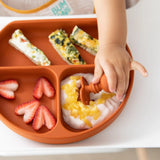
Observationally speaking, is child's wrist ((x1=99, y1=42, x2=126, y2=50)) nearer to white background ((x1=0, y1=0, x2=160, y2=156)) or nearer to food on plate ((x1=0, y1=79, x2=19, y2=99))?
white background ((x1=0, y1=0, x2=160, y2=156))

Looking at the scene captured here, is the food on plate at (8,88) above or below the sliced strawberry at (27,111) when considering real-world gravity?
above

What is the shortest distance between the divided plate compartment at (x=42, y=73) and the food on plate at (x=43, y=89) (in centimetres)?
2

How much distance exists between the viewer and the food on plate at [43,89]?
3.05 ft

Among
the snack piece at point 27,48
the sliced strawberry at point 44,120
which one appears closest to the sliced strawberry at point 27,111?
the sliced strawberry at point 44,120

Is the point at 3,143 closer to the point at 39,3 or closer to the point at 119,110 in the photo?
the point at 119,110

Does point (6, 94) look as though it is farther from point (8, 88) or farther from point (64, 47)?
point (64, 47)

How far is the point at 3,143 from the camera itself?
0.86 metres

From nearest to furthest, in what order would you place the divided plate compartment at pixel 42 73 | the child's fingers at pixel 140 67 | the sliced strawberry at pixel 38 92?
the child's fingers at pixel 140 67
the divided plate compartment at pixel 42 73
the sliced strawberry at pixel 38 92

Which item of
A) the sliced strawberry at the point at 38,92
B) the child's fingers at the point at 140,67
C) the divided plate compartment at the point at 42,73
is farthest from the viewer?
the sliced strawberry at the point at 38,92

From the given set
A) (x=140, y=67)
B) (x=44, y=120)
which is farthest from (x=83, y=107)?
(x=140, y=67)

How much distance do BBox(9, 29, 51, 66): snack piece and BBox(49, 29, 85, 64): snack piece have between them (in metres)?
0.07

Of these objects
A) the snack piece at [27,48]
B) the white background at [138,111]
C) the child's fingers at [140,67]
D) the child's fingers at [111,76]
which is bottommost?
the white background at [138,111]

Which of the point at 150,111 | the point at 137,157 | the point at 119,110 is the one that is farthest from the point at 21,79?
the point at 137,157

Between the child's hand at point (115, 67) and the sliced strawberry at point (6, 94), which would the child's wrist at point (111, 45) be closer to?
the child's hand at point (115, 67)
